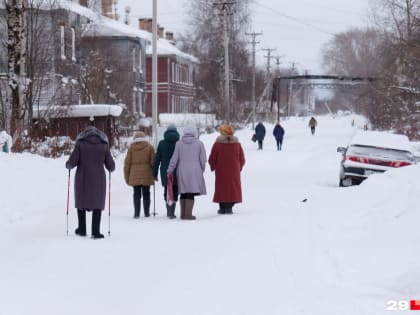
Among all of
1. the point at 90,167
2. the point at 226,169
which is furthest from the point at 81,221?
the point at 226,169

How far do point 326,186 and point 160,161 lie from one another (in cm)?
829

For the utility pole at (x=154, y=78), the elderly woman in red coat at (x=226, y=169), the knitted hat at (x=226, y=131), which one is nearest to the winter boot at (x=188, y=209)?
the elderly woman in red coat at (x=226, y=169)

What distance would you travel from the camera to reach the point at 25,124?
2273 cm

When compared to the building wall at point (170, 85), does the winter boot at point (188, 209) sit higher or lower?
lower

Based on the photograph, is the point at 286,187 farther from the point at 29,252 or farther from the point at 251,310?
the point at 251,310

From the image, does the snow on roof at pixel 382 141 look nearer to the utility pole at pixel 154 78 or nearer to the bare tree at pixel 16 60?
the utility pole at pixel 154 78

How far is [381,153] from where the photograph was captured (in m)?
21.2

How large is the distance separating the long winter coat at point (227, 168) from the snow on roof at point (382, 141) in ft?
24.3

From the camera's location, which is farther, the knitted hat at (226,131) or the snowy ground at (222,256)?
the knitted hat at (226,131)

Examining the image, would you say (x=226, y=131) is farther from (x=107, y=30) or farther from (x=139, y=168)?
(x=107, y=30)

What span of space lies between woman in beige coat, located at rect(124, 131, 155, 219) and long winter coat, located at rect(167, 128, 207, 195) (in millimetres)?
427

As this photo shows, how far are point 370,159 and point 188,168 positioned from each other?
7988 mm

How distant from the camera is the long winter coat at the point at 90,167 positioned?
11.9 metres

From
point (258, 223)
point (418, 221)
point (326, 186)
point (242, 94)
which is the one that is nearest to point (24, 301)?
point (418, 221)
